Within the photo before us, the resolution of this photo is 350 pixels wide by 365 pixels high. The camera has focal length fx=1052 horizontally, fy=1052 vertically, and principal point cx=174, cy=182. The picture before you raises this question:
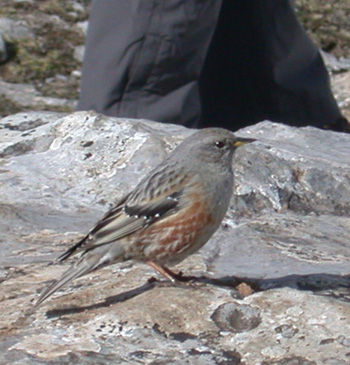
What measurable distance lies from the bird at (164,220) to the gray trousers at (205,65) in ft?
7.42

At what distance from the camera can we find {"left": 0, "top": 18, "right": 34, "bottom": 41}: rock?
31.0 ft

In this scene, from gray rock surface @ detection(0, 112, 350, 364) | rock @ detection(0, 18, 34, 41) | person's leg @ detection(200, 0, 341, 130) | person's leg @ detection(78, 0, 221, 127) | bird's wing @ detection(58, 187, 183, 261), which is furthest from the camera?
rock @ detection(0, 18, 34, 41)

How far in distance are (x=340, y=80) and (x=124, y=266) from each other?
5.09 m

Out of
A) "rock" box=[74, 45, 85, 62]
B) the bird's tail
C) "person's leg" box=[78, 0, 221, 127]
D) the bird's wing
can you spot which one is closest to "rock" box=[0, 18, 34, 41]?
"rock" box=[74, 45, 85, 62]

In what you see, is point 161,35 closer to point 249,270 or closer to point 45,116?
point 45,116

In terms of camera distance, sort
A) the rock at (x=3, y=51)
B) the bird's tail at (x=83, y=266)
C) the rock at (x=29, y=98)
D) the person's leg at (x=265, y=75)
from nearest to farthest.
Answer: the bird's tail at (x=83, y=266), the person's leg at (x=265, y=75), the rock at (x=29, y=98), the rock at (x=3, y=51)

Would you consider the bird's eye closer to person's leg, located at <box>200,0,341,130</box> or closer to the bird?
the bird

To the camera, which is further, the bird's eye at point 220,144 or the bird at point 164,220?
the bird's eye at point 220,144

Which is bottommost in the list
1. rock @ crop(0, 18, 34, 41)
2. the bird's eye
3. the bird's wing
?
rock @ crop(0, 18, 34, 41)

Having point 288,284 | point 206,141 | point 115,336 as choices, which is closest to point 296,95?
point 206,141

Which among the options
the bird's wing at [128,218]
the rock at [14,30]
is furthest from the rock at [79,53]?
the bird's wing at [128,218]

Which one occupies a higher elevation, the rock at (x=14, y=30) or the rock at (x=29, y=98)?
the rock at (x=14, y=30)

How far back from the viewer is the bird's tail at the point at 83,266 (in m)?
4.35

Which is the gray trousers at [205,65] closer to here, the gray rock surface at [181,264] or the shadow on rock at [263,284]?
the gray rock surface at [181,264]
